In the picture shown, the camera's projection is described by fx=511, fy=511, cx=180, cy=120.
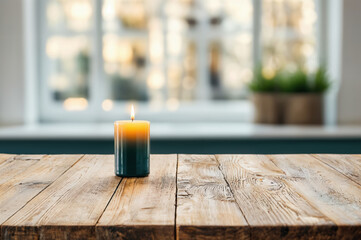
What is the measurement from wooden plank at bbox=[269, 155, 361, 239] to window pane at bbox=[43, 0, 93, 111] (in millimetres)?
2054

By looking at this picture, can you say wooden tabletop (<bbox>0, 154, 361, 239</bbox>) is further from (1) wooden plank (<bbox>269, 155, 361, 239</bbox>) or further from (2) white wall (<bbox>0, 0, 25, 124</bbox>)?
(2) white wall (<bbox>0, 0, 25, 124</bbox>)

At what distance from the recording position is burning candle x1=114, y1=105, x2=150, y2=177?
1.14 meters

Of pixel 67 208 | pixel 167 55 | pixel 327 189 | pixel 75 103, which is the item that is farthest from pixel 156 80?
pixel 67 208

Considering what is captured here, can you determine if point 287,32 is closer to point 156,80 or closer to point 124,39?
point 156,80

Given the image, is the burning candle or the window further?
the window

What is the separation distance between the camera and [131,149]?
1.14m

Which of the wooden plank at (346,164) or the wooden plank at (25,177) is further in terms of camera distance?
the wooden plank at (346,164)

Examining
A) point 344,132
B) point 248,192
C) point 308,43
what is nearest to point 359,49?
point 308,43

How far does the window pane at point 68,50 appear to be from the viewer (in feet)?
10.6

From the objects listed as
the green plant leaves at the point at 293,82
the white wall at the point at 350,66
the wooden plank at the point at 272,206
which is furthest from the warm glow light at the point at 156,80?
the wooden plank at the point at 272,206

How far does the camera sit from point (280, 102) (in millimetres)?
2990

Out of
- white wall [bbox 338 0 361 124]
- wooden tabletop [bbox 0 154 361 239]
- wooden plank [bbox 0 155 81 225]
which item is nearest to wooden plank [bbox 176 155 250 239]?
wooden tabletop [bbox 0 154 361 239]

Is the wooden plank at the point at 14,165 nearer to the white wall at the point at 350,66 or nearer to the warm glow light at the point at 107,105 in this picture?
the warm glow light at the point at 107,105

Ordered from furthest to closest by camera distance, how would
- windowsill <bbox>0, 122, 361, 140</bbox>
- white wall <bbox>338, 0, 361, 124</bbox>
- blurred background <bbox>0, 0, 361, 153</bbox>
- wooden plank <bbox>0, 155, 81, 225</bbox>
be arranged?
blurred background <bbox>0, 0, 361, 153</bbox> → white wall <bbox>338, 0, 361, 124</bbox> → windowsill <bbox>0, 122, 361, 140</bbox> → wooden plank <bbox>0, 155, 81, 225</bbox>
